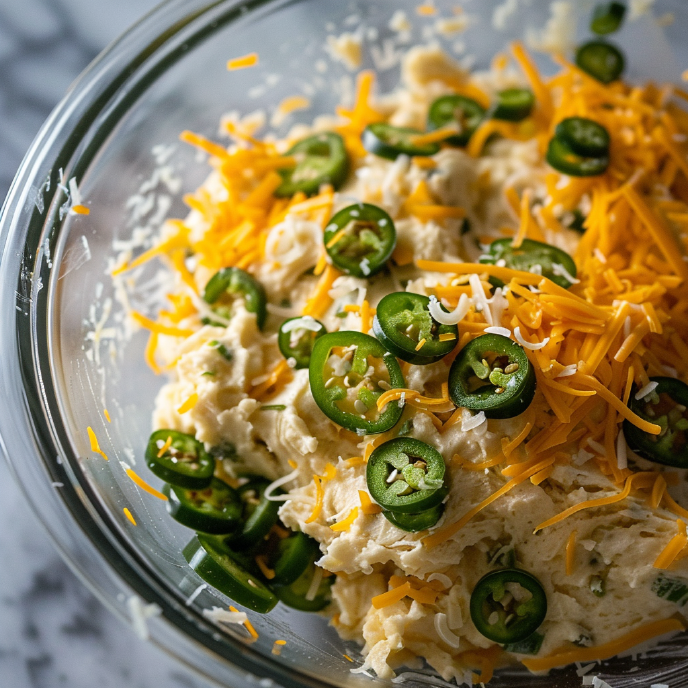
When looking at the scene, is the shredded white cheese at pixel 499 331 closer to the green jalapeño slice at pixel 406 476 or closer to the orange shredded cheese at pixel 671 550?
the green jalapeño slice at pixel 406 476

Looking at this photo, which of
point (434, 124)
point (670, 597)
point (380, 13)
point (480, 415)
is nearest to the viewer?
point (480, 415)

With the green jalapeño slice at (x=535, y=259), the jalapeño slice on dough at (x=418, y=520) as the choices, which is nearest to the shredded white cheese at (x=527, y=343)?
the green jalapeño slice at (x=535, y=259)

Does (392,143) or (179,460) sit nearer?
(179,460)

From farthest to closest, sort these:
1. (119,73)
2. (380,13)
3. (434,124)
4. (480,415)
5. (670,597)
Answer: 1. (380,13)
2. (434,124)
3. (119,73)
4. (670,597)
5. (480,415)

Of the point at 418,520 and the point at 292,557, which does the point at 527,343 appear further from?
the point at 292,557

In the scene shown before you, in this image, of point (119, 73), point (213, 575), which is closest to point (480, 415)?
point (213, 575)

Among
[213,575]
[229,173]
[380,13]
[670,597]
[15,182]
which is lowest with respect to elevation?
[670,597]

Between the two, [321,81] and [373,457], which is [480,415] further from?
[321,81]

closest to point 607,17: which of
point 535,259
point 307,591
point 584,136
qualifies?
point 584,136
